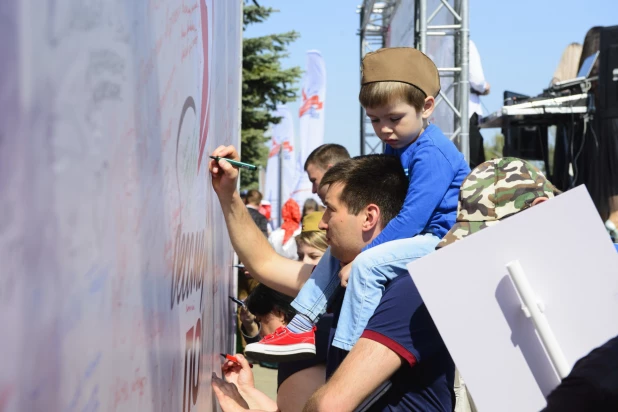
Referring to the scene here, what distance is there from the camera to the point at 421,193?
103 inches

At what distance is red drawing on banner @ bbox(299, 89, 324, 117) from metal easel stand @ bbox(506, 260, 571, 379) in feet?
44.4

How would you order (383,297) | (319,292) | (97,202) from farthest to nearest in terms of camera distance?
(319,292), (383,297), (97,202)

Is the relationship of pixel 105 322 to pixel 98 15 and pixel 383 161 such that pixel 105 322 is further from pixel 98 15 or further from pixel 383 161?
pixel 383 161

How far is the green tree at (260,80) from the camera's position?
76.4 ft

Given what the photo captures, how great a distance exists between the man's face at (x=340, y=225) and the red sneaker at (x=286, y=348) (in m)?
0.35

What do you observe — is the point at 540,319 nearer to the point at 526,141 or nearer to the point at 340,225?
the point at 340,225

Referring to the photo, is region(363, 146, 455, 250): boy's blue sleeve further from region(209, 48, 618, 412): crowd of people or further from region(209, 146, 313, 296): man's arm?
region(209, 146, 313, 296): man's arm

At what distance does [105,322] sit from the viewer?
0.95 meters

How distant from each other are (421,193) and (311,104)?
12.5 m

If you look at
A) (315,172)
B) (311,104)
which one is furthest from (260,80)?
(315,172)

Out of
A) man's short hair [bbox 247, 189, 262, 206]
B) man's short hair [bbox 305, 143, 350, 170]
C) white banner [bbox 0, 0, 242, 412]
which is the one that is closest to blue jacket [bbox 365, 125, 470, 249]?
white banner [bbox 0, 0, 242, 412]

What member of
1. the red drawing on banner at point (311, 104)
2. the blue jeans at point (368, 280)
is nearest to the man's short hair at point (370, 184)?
the blue jeans at point (368, 280)

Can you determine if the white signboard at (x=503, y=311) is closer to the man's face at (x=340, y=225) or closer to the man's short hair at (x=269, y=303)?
the man's face at (x=340, y=225)

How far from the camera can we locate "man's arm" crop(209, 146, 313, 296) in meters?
2.44
